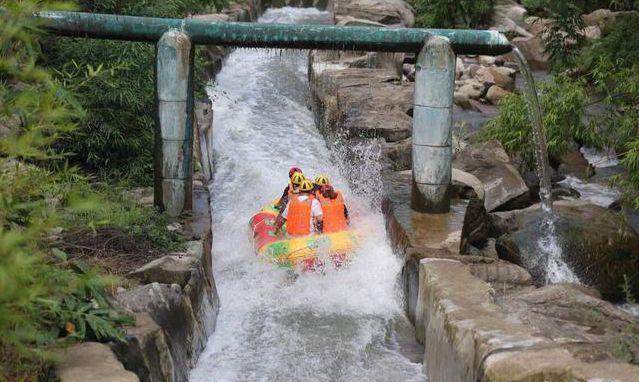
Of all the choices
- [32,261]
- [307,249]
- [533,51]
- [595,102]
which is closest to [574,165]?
[595,102]

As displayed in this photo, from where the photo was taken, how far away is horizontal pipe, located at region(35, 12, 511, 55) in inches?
359

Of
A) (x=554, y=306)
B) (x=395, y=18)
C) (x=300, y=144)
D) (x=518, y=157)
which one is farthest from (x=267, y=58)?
(x=554, y=306)

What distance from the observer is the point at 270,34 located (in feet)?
30.7

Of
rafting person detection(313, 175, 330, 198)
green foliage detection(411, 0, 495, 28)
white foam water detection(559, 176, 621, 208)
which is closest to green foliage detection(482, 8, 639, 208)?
white foam water detection(559, 176, 621, 208)

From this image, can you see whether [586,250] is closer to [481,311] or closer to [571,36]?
[481,311]

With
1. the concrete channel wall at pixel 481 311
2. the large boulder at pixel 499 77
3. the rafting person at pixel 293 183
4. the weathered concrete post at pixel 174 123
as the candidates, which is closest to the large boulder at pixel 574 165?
the concrete channel wall at pixel 481 311

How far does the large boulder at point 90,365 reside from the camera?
5190 mm

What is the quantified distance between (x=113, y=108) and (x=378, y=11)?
13.2 metres

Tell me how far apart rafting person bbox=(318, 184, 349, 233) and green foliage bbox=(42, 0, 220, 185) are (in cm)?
221

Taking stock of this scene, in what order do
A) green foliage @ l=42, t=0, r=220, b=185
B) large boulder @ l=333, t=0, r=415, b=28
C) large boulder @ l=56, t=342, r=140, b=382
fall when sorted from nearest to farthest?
1. large boulder @ l=56, t=342, r=140, b=382
2. green foliage @ l=42, t=0, r=220, b=185
3. large boulder @ l=333, t=0, r=415, b=28

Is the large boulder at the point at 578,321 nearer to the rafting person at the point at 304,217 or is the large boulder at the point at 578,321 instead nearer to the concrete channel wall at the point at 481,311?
the concrete channel wall at the point at 481,311

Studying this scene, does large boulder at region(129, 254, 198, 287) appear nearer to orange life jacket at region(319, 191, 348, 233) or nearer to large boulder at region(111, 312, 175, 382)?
large boulder at region(111, 312, 175, 382)

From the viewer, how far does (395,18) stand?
75.1 ft

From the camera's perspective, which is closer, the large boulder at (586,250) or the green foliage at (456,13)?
the large boulder at (586,250)
